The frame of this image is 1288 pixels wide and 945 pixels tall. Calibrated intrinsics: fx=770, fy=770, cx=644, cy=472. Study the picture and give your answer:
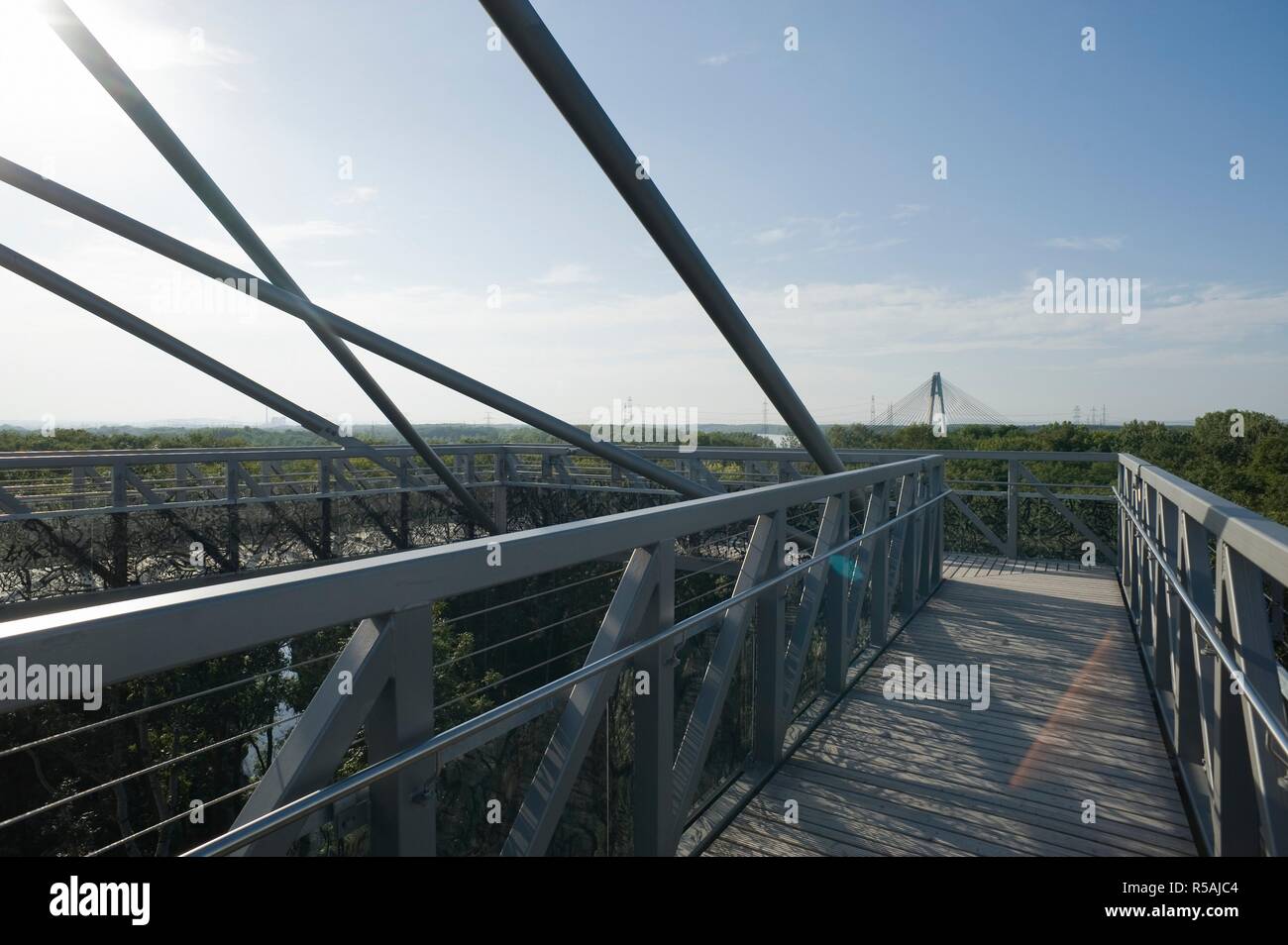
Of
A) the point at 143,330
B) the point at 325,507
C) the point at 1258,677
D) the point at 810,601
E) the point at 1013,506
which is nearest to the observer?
the point at 1258,677

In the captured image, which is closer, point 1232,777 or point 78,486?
point 1232,777

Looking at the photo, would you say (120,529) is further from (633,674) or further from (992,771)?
(992,771)

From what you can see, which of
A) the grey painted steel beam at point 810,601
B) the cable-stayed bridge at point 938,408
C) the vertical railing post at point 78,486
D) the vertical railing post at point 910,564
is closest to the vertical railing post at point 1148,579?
the vertical railing post at point 910,564

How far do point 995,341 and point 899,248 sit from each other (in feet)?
73.8

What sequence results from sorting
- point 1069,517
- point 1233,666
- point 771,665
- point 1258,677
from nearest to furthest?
point 1258,677 → point 1233,666 → point 771,665 → point 1069,517

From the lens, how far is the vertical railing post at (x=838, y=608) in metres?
3.73

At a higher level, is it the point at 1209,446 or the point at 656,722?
the point at 1209,446

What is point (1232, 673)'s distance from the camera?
1.81 meters

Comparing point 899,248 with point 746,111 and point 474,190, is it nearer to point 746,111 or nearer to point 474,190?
point 746,111

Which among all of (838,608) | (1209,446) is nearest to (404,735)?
(838,608)

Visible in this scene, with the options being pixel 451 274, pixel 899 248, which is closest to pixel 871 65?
pixel 451 274

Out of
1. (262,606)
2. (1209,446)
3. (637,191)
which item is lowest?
(262,606)

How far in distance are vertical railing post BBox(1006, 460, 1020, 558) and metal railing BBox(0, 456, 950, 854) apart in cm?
597

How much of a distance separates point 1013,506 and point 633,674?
768 centimetres
